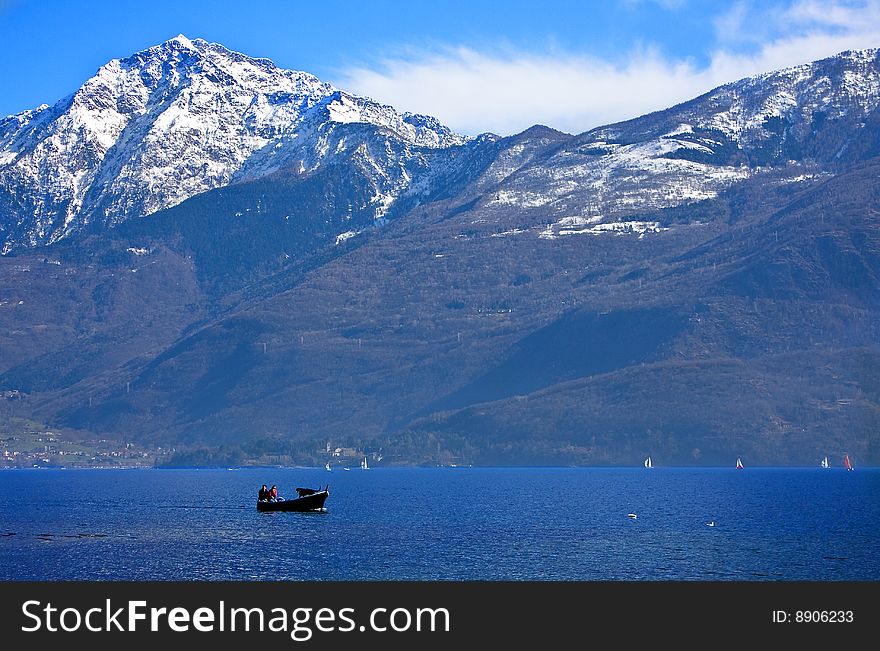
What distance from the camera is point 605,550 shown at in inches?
7441
